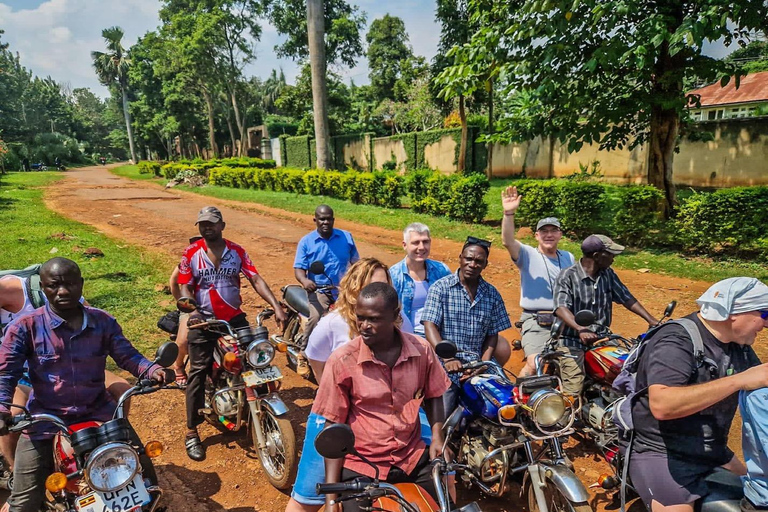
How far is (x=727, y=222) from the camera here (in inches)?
363

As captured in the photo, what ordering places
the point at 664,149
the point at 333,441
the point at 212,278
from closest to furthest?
the point at 333,441 → the point at 212,278 → the point at 664,149

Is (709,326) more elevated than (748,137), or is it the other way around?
(748,137)

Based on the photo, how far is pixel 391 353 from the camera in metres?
2.50

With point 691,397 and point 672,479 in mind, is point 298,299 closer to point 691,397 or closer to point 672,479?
point 672,479

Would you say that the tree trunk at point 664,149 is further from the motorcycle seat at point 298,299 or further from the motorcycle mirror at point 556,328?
the motorcycle seat at point 298,299

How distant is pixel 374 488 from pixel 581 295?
2828 millimetres

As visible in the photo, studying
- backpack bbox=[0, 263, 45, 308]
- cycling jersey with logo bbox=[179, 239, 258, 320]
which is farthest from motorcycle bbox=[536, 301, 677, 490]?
backpack bbox=[0, 263, 45, 308]

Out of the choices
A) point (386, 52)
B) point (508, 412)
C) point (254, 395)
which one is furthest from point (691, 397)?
point (386, 52)

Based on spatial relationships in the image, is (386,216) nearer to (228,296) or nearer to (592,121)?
(592,121)

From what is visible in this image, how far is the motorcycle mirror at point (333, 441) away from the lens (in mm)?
1957

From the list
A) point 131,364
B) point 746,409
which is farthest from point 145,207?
point 746,409

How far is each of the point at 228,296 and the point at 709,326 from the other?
12.3 ft

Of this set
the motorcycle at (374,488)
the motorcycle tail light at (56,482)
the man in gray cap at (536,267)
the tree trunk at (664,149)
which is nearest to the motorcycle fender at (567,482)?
the motorcycle at (374,488)

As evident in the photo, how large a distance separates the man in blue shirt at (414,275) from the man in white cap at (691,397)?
2.01m
